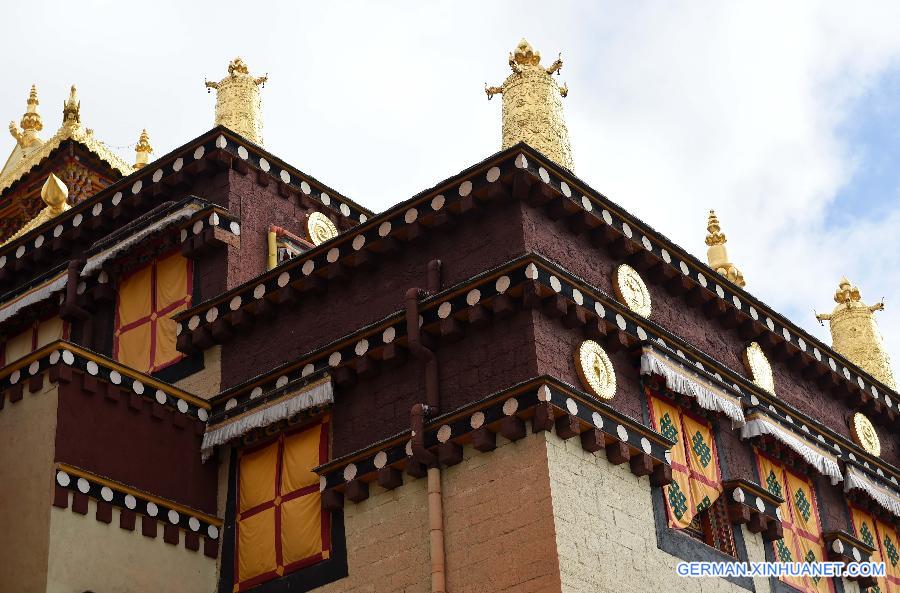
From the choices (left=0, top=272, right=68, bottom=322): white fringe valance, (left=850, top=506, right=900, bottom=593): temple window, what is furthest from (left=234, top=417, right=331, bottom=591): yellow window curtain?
(left=850, top=506, right=900, bottom=593): temple window

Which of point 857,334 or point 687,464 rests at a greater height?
point 857,334

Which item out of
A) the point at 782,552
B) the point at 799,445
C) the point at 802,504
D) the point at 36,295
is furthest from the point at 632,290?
the point at 36,295

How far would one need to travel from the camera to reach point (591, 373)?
58.2ft

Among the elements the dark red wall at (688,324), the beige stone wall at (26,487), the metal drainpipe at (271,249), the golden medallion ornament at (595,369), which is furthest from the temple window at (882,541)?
the beige stone wall at (26,487)

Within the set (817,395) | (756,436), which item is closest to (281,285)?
(756,436)

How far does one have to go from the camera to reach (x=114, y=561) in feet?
58.4

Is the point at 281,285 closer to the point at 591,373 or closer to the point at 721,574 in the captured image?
the point at 591,373

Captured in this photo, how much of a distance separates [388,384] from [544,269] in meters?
2.56

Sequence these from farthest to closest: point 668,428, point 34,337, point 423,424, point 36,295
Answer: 1. point 34,337
2. point 36,295
3. point 668,428
4. point 423,424

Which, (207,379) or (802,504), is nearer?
(207,379)

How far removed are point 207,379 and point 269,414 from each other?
68.0 inches

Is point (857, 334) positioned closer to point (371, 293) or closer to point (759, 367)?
point (759, 367)

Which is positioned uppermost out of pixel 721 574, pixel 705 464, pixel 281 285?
pixel 281 285

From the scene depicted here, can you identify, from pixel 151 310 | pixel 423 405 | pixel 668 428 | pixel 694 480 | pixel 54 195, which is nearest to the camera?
pixel 423 405
